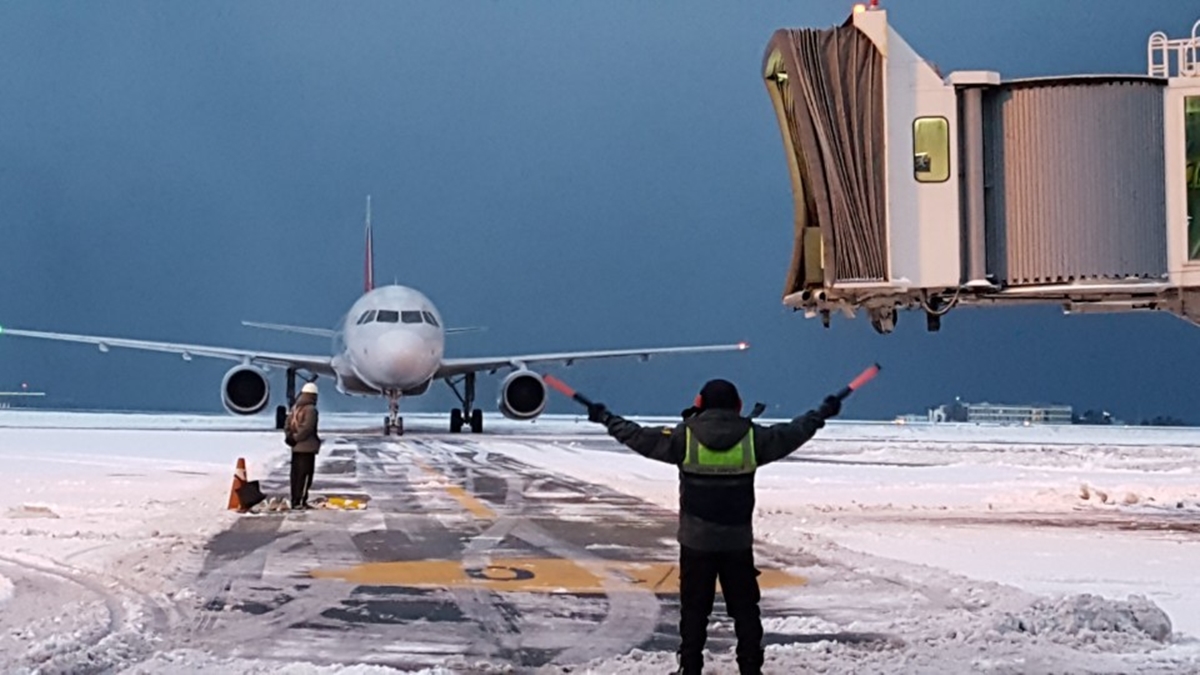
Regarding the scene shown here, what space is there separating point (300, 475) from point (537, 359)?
22825 mm

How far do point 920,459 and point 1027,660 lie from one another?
17287 millimetres

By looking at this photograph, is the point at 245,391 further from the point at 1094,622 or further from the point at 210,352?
the point at 1094,622

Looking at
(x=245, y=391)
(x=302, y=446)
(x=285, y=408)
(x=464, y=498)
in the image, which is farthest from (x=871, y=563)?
(x=285, y=408)

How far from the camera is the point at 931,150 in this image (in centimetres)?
909

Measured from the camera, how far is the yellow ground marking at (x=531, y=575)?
759 cm

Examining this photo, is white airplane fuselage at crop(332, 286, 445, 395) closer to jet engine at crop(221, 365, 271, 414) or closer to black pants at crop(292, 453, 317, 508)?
jet engine at crop(221, 365, 271, 414)

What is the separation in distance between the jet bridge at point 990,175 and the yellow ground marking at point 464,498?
4335 mm

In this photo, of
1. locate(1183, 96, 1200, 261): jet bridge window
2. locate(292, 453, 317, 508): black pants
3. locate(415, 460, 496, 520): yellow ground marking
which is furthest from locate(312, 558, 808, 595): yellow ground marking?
locate(292, 453, 317, 508): black pants

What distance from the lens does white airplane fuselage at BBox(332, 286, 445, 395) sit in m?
28.7

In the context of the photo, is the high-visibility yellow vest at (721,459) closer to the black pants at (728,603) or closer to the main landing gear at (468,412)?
the black pants at (728,603)

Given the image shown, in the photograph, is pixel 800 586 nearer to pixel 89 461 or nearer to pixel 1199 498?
pixel 1199 498

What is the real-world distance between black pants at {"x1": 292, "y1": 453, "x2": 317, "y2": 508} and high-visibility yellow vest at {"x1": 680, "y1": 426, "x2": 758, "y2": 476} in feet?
26.5

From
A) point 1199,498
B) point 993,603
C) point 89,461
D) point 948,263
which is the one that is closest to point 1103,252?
point 948,263

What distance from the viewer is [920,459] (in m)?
22.2
